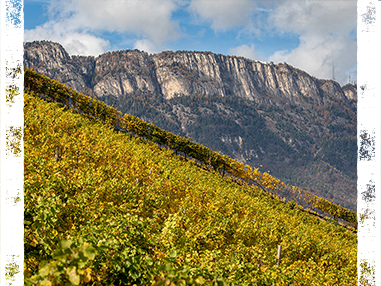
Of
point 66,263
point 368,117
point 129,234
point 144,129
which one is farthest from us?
point 144,129

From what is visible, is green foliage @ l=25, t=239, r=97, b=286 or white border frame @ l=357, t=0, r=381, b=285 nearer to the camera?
green foliage @ l=25, t=239, r=97, b=286

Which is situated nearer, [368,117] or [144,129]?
[368,117]

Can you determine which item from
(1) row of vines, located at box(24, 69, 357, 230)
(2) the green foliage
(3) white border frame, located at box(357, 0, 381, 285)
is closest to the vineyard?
(2) the green foliage

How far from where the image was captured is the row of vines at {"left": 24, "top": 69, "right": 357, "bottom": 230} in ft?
156

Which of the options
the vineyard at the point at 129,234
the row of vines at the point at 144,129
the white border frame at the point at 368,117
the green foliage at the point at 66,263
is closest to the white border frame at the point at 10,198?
the vineyard at the point at 129,234

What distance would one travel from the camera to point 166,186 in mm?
14914

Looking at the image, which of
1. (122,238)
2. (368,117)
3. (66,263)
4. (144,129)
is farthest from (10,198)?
(144,129)

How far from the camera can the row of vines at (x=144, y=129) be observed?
156 feet

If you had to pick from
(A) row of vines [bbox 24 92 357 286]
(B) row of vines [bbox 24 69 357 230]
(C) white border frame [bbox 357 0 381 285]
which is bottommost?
(A) row of vines [bbox 24 92 357 286]

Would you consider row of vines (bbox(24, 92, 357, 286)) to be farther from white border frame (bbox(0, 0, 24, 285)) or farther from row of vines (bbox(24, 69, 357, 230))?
row of vines (bbox(24, 69, 357, 230))

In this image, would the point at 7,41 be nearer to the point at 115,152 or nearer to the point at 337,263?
the point at 115,152

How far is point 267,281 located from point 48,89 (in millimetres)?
51855

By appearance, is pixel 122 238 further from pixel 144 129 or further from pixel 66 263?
pixel 144 129

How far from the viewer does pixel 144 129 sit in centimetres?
5909
